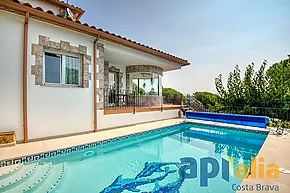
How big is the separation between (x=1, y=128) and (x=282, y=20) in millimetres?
14799

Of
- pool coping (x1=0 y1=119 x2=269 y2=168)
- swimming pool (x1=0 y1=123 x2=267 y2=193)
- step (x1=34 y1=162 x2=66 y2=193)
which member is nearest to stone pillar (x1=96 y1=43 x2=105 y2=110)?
pool coping (x1=0 y1=119 x2=269 y2=168)

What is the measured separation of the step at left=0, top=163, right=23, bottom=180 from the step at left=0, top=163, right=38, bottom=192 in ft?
0.24

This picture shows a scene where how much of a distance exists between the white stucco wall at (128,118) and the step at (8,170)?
3.89 meters

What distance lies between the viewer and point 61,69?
22.3 ft

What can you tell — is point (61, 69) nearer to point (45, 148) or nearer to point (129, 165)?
point (45, 148)

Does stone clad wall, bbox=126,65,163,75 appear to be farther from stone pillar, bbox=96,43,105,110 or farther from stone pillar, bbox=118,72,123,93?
stone pillar, bbox=96,43,105,110

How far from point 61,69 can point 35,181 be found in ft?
15.2

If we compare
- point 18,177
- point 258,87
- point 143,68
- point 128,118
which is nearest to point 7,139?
point 18,177

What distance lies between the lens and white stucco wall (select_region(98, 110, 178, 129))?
7861mm

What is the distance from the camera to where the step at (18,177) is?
326 cm

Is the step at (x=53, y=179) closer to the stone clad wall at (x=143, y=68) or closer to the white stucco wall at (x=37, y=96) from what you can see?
the white stucco wall at (x=37, y=96)

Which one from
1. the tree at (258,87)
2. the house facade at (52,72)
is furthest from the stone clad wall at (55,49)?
the tree at (258,87)

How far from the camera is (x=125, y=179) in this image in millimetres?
3785

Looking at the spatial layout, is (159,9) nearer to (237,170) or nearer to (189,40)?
(189,40)
